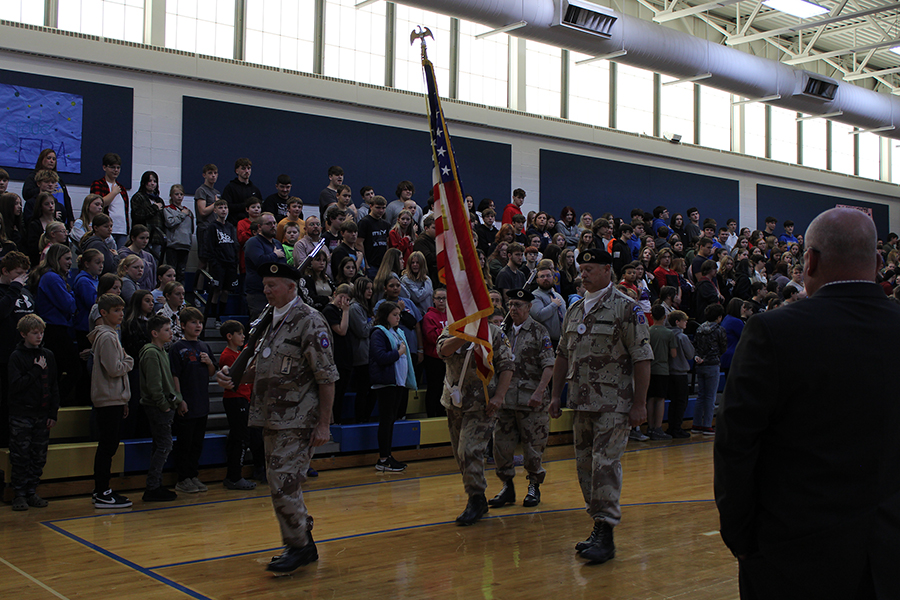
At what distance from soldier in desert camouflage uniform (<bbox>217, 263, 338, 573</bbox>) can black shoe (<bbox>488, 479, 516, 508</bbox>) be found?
2.13 metres

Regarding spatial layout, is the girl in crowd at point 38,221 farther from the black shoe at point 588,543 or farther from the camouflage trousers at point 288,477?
the black shoe at point 588,543

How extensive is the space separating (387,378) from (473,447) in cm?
249

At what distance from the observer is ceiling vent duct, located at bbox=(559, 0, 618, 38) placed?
12.9 meters

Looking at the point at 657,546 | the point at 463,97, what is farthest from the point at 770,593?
the point at 463,97

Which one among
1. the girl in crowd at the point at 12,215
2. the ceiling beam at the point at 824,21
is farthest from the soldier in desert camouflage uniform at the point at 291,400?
the ceiling beam at the point at 824,21

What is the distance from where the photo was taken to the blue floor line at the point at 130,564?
13.9ft

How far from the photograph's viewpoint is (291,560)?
4.63m

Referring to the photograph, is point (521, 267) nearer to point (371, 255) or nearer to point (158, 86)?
point (371, 255)

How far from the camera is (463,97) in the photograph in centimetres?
1659

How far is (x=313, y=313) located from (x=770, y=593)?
3234mm

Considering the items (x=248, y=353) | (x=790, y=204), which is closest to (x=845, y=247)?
(x=248, y=353)

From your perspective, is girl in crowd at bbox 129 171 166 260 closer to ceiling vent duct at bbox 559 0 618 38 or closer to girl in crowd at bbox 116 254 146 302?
girl in crowd at bbox 116 254 146 302

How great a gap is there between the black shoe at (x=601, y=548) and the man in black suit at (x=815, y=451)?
8.34 feet

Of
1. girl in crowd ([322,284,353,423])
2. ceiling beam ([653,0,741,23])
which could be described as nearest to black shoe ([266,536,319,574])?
girl in crowd ([322,284,353,423])
